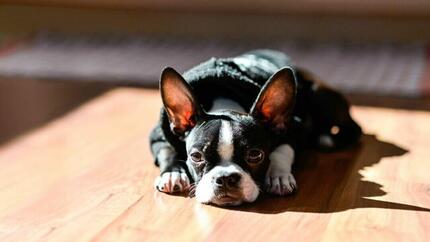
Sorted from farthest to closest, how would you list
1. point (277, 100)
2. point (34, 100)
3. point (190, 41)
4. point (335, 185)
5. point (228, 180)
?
point (190, 41) < point (34, 100) < point (335, 185) < point (277, 100) < point (228, 180)

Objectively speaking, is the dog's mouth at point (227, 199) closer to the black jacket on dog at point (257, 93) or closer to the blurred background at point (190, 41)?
the black jacket on dog at point (257, 93)

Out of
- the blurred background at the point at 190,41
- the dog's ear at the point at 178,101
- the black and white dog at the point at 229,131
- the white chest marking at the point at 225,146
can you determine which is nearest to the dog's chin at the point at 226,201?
the black and white dog at the point at 229,131

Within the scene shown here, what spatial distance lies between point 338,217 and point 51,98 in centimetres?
178

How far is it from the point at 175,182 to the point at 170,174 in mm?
37

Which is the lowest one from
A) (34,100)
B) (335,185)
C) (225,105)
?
(335,185)

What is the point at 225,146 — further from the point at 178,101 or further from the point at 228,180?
the point at 178,101

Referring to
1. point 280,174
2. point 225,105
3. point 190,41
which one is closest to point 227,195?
point 280,174

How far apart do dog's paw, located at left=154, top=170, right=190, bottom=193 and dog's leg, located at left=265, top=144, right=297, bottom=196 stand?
0.78 feet

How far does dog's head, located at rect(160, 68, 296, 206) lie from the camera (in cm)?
201

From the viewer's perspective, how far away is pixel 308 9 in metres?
4.12

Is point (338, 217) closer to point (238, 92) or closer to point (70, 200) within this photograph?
point (238, 92)

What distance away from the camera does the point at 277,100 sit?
212 centimetres

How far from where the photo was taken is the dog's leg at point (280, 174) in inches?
84.7

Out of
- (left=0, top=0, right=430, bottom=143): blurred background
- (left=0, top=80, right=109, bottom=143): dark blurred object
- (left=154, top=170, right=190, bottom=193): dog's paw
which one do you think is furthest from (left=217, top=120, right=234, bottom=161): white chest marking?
(left=0, top=0, right=430, bottom=143): blurred background
